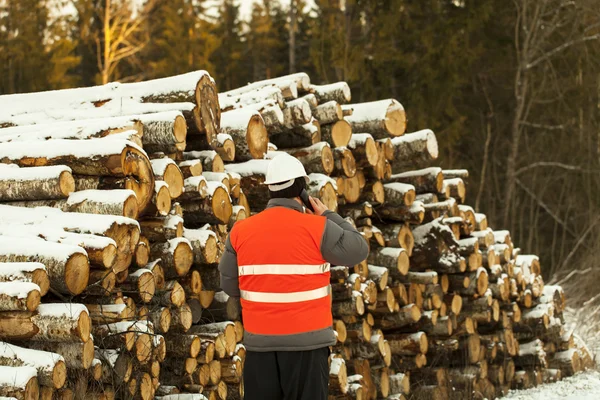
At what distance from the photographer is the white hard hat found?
4762 millimetres

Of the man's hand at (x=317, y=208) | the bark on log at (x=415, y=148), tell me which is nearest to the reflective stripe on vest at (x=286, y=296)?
the man's hand at (x=317, y=208)

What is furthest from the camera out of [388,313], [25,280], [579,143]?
[579,143]

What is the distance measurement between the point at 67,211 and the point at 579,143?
16557mm

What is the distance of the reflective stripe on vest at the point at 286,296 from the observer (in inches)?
183

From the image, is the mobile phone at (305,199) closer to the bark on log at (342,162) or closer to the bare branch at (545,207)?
the bark on log at (342,162)

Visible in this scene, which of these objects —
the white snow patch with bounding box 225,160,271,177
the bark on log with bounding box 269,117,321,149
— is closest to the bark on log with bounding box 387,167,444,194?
the bark on log with bounding box 269,117,321,149

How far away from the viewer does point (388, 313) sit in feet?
27.3

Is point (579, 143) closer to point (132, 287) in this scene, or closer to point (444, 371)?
point (444, 371)

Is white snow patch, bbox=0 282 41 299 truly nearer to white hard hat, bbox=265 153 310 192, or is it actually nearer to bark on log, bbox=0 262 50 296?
bark on log, bbox=0 262 50 296

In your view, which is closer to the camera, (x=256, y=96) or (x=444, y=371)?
(x=256, y=96)

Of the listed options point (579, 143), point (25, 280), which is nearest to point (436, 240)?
point (25, 280)

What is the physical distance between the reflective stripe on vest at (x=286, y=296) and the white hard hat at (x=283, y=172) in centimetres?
61

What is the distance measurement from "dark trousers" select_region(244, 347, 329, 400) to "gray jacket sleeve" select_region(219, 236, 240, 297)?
0.43 meters

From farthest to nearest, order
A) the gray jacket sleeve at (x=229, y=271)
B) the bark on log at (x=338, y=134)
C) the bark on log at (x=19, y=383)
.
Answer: the bark on log at (x=338, y=134)
the gray jacket sleeve at (x=229, y=271)
the bark on log at (x=19, y=383)
